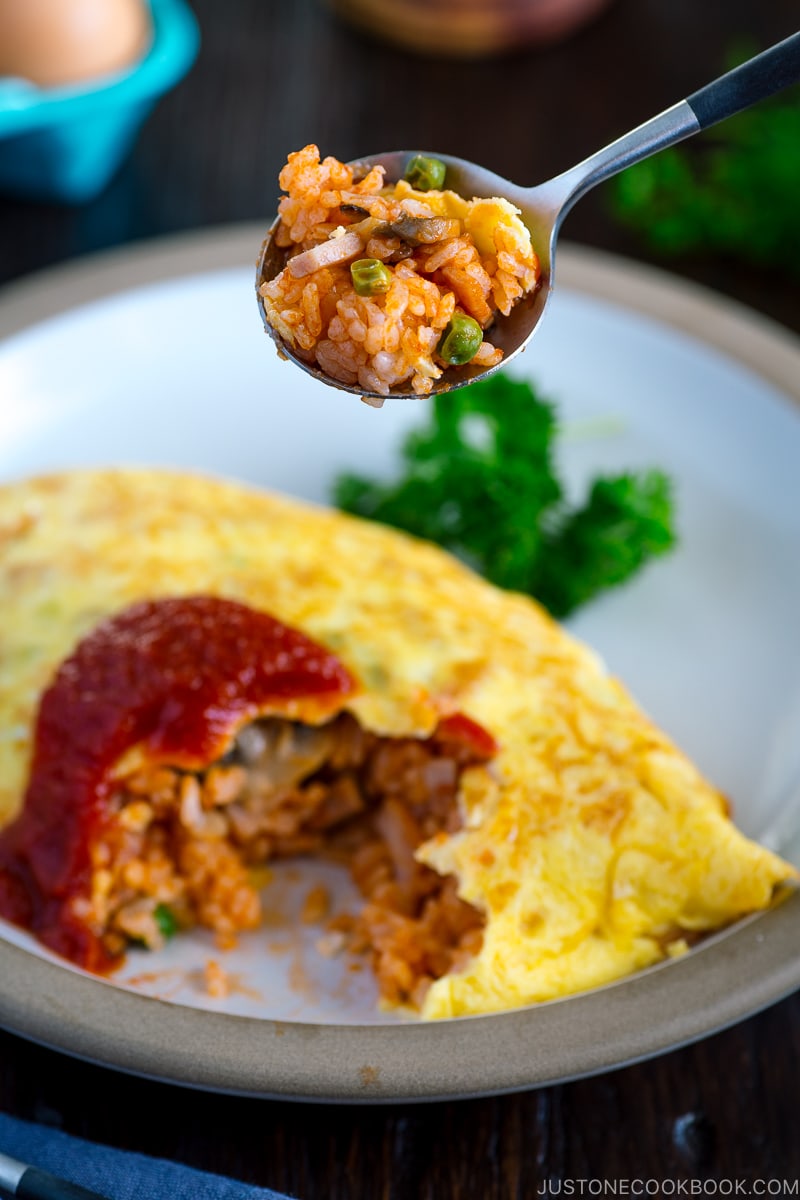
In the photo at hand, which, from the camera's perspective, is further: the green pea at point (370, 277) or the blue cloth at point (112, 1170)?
the green pea at point (370, 277)

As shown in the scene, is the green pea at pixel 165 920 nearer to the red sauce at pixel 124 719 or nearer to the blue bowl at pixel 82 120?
the red sauce at pixel 124 719

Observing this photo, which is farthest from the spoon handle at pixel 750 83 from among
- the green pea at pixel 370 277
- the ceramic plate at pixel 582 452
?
the ceramic plate at pixel 582 452

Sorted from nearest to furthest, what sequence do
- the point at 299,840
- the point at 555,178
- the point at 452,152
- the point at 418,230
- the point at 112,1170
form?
the point at 112,1170, the point at 418,230, the point at 555,178, the point at 299,840, the point at 452,152

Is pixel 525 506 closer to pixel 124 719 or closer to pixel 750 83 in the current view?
pixel 124 719

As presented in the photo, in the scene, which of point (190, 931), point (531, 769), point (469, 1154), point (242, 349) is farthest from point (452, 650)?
point (242, 349)

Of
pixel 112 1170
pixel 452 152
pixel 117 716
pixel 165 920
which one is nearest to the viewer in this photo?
pixel 112 1170

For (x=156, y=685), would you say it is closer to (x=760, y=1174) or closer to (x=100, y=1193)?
(x=100, y=1193)

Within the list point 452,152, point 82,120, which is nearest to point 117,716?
point 82,120
